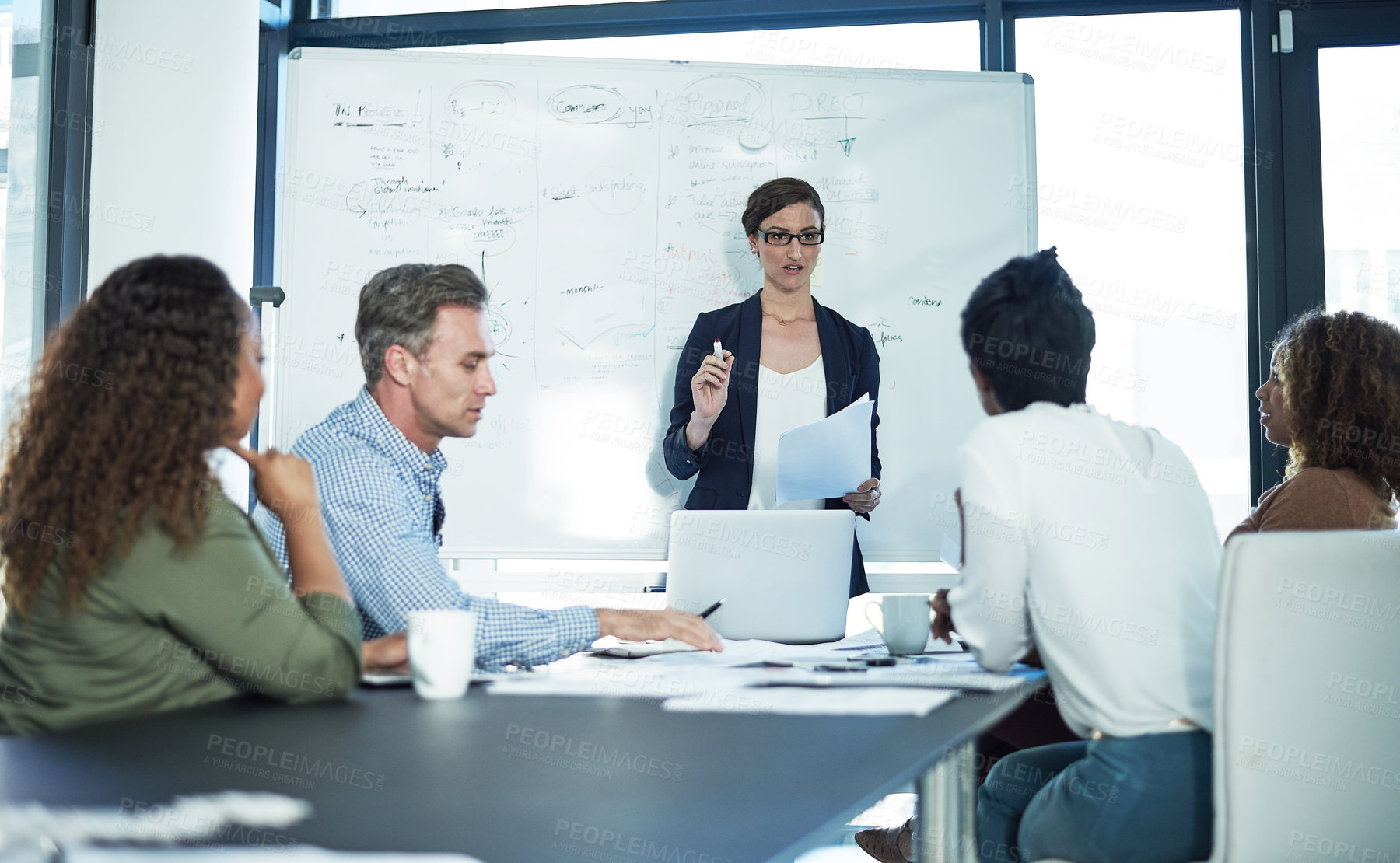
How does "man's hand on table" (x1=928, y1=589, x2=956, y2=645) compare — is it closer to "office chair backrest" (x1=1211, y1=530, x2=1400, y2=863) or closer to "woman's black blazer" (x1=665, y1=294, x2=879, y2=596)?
"office chair backrest" (x1=1211, y1=530, x2=1400, y2=863)

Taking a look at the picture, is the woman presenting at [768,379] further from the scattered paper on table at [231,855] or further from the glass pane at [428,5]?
the scattered paper on table at [231,855]

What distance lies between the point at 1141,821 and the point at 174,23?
3.43 metres

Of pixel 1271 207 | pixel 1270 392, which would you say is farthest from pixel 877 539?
pixel 1271 207

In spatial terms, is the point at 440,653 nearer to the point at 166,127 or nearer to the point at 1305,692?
the point at 1305,692

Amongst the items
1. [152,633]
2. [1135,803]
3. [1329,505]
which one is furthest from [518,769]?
[1329,505]

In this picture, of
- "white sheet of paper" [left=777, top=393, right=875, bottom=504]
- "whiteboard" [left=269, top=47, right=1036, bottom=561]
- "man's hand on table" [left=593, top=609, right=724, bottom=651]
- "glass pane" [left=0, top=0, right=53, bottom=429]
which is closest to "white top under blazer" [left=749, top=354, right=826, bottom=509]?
"whiteboard" [left=269, top=47, right=1036, bottom=561]

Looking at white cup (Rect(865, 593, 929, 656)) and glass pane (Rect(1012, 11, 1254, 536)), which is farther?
glass pane (Rect(1012, 11, 1254, 536))

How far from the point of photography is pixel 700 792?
82 cm

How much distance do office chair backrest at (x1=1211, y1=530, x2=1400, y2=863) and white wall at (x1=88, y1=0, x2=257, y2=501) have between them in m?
2.92

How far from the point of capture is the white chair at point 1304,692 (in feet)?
3.88

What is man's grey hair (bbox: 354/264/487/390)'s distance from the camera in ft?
5.61

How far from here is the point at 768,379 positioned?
286 centimetres

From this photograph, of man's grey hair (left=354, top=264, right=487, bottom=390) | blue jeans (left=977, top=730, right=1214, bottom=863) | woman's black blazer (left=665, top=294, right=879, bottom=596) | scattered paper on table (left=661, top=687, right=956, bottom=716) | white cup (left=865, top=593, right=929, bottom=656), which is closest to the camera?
scattered paper on table (left=661, top=687, right=956, bottom=716)

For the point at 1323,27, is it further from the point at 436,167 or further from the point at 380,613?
the point at 380,613
